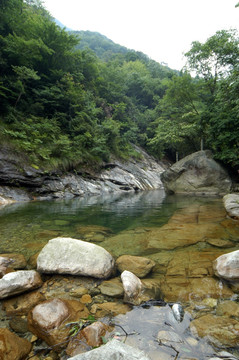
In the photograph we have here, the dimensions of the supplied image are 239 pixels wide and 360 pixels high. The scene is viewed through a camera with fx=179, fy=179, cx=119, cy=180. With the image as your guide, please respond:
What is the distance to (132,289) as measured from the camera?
6.75 feet

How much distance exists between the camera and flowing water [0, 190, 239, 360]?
1449 millimetres

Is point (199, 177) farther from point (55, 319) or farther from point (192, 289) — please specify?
point (55, 319)

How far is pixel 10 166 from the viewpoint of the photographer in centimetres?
993

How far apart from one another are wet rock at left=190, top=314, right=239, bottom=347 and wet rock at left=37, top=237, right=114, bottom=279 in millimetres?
1247

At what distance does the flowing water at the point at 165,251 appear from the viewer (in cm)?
145

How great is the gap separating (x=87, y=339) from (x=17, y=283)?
107 centimetres

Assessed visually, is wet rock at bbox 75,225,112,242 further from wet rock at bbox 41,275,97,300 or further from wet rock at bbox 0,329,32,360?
wet rock at bbox 0,329,32,360

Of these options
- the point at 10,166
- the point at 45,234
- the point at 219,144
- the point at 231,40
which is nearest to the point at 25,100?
the point at 10,166

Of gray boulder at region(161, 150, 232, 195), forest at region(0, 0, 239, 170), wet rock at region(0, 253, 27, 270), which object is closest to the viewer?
wet rock at region(0, 253, 27, 270)

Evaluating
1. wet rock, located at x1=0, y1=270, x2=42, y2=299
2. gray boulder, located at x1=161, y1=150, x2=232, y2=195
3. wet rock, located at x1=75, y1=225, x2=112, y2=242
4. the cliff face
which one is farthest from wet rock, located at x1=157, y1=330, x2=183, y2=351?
gray boulder, located at x1=161, y1=150, x2=232, y2=195

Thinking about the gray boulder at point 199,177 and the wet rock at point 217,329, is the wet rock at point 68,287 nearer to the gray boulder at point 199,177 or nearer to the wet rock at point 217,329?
the wet rock at point 217,329

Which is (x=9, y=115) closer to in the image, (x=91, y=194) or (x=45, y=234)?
(x=91, y=194)

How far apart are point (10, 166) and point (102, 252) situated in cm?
942

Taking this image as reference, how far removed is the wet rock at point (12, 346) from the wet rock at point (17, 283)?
54 cm
